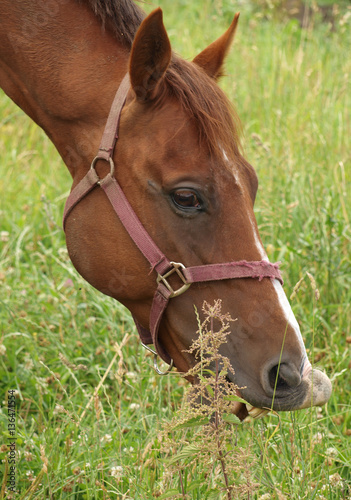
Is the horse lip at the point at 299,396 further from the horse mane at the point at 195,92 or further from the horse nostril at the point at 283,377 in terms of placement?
the horse mane at the point at 195,92

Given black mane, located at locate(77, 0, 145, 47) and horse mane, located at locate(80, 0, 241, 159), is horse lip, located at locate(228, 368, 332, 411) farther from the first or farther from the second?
black mane, located at locate(77, 0, 145, 47)

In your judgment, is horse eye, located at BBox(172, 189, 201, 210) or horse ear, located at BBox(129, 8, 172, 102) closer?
horse ear, located at BBox(129, 8, 172, 102)

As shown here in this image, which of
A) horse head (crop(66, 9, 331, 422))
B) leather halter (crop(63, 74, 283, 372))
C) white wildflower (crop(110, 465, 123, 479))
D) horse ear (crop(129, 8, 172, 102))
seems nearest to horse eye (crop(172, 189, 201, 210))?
horse head (crop(66, 9, 331, 422))

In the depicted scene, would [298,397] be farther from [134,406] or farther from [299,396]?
[134,406]

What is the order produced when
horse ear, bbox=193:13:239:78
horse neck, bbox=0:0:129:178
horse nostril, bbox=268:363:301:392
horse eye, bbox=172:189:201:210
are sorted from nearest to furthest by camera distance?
horse nostril, bbox=268:363:301:392, horse eye, bbox=172:189:201:210, horse neck, bbox=0:0:129:178, horse ear, bbox=193:13:239:78

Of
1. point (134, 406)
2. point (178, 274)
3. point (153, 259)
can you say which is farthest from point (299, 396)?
point (134, 406)

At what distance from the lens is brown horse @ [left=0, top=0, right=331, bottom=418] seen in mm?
1832

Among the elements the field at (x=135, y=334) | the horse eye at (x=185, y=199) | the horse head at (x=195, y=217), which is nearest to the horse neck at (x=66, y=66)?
the horse head at (x=195, y=217)

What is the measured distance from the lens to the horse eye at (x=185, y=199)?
188 centimetres

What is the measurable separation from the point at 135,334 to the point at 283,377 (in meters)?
1.34

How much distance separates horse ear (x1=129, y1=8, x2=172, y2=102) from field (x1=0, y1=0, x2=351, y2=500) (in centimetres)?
96

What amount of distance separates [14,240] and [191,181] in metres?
2.31

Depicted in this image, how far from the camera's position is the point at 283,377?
1789mm

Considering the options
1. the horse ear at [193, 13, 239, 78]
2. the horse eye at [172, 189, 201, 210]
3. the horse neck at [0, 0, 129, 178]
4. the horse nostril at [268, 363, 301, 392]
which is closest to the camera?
the horse nostril at [268, 363, 301, 392]
